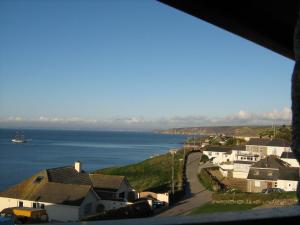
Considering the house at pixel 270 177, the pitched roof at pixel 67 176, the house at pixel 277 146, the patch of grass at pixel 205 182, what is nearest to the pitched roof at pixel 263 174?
the house at pixel 270 177

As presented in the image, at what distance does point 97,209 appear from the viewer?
86.7ft

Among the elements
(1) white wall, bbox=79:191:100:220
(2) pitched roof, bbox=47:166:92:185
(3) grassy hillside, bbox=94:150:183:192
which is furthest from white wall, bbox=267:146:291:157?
(1) white wall, bbox=79:191:100:220

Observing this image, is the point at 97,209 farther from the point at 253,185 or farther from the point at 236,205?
the point at 253,185

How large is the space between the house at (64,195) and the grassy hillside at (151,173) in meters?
8.26

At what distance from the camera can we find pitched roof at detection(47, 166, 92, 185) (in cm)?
2880

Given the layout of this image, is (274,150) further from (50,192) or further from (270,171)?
(50,192)

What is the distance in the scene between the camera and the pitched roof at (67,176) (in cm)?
2880

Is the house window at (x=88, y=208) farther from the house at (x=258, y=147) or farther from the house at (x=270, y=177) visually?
the house at (x=258, y=147)

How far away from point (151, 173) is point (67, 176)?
843 inches

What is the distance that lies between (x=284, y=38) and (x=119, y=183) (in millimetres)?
27952

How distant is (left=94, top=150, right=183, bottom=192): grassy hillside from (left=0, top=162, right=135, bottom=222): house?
8.26 m

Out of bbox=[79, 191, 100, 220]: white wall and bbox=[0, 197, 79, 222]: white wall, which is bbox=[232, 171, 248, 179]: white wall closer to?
bbox=[79, 191, 100, 220]: white wall

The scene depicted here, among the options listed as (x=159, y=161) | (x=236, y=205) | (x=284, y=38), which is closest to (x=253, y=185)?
(x=236, y=205)

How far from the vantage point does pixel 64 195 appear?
2544 cm
